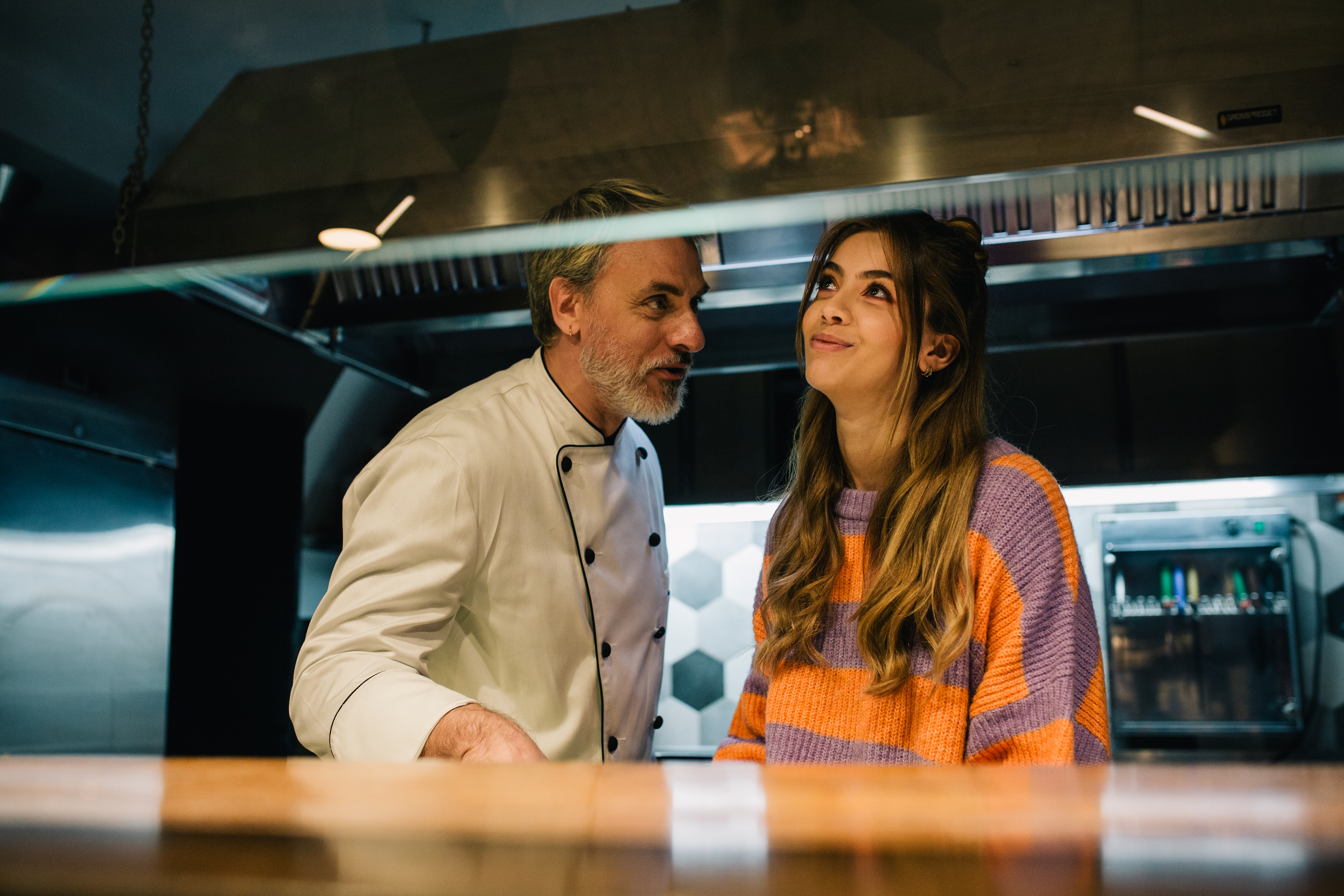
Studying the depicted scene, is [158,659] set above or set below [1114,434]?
below

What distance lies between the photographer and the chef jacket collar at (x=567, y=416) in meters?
1.39

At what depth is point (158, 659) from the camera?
2.33 metres

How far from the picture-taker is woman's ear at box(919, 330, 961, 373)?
3.84 feet

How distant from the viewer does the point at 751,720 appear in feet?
3.82

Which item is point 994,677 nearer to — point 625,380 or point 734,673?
point 625,380

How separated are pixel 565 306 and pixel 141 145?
1024mm

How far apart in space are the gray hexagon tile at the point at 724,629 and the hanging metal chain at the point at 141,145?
196 centimetres

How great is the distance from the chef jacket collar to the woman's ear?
49 centimetres

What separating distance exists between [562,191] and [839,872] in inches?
52.5

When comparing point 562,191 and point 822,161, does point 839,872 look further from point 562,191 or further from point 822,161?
point 562,191

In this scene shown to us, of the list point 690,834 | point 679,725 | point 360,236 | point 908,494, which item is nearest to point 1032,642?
point 908,494

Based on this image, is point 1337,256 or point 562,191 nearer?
point 562,191

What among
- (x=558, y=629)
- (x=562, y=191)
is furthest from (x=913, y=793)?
(x=562, y=191)

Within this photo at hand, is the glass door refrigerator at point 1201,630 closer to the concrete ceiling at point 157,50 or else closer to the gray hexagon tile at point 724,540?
the gray hexagon tile at point 724,540
